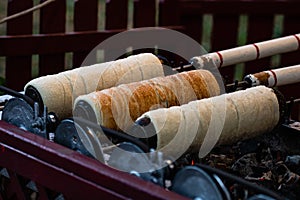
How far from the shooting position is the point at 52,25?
3381 mm

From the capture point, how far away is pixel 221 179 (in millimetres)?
1433

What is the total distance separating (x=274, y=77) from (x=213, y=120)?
0.38 m

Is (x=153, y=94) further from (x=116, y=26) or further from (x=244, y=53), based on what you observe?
(x=116, y=26)

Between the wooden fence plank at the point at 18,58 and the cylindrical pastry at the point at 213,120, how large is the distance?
1667 millimetres

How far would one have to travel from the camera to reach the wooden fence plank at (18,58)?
3.28 meters

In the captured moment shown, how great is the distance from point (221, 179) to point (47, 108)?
497 millimetres

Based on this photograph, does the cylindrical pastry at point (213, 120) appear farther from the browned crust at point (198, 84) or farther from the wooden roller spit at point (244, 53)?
the wooden roller spit at point (244, 53)

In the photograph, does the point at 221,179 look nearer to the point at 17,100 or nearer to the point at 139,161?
the point at 139,161

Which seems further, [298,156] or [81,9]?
[81,9]

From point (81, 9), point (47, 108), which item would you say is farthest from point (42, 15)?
point (47, 108)

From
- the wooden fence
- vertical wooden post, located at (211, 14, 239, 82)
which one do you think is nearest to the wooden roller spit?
the wooden fence

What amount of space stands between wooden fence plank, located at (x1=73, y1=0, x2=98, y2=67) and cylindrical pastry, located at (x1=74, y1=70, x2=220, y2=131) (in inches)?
64.1

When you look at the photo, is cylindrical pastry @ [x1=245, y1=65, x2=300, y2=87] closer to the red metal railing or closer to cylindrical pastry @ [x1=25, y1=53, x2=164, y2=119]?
cylindrical pastry @ [x1=25, y1=53, x2=164, y2=119]

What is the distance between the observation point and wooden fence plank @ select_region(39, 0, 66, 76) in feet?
11.1
